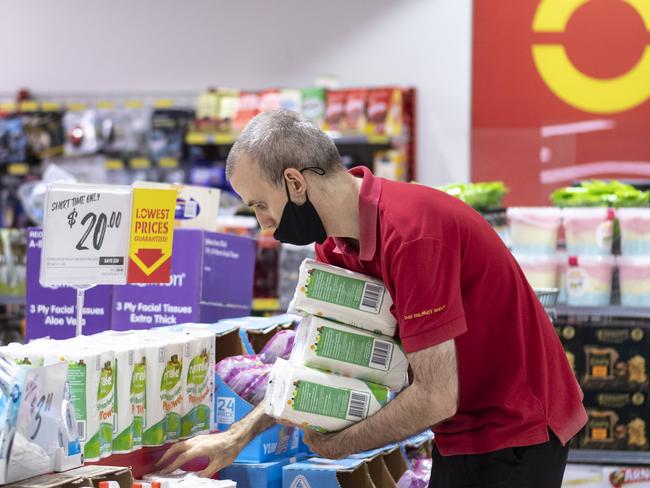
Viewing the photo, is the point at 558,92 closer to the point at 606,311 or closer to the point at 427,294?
the point at 606,311

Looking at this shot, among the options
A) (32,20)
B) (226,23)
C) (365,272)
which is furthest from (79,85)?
(365,272)

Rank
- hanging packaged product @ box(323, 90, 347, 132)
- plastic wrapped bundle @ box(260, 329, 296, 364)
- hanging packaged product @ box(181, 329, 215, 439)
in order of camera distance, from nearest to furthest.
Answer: hanging packaged product @ box(181, 329, 215, 439) → plastic wrapped bundle @ box(260, 329, 296, 364) → hanging packaged product @ box(323, 90, 347, 132)

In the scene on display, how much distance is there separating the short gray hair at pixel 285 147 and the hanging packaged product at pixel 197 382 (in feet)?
2.15

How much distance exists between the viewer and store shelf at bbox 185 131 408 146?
7.38 meters

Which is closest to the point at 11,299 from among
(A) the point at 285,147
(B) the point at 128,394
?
(B) the point at 128,394

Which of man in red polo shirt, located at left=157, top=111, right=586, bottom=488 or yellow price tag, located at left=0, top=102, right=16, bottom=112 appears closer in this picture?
man in red polo shirt, located at left=157, top=111, right=586, bottom=488

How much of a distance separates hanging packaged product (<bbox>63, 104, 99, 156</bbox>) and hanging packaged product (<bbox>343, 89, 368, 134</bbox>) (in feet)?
7.31

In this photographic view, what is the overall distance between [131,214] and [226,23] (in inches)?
225

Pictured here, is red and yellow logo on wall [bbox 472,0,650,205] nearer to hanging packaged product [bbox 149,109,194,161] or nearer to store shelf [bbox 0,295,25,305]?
hanging packaged product [bbox 149,109,194,161]

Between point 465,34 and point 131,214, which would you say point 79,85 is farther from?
point 131,214

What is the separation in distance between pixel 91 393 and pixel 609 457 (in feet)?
9.82

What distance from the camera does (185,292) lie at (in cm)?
372

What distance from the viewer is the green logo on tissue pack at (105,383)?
244cm

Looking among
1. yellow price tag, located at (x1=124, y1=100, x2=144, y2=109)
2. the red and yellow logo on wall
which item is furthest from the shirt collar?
yellow price tag, located at (x1=124, y1=100, x2=144, y2=109)
